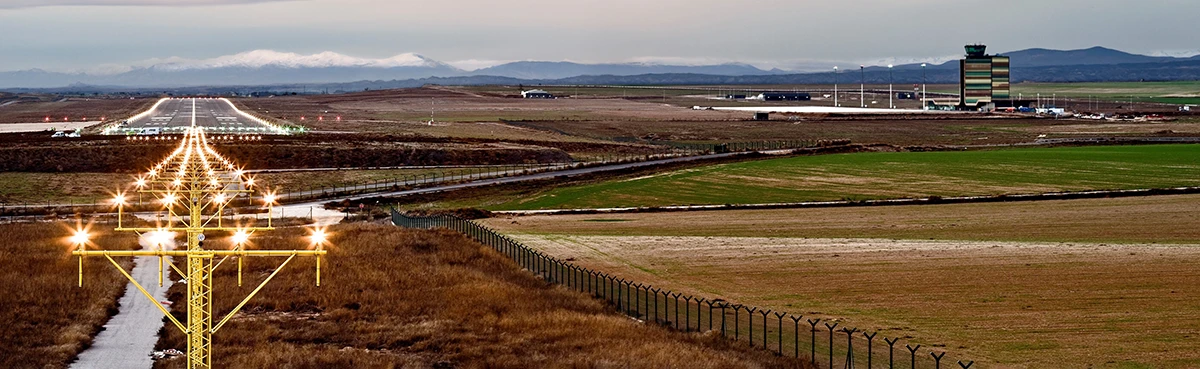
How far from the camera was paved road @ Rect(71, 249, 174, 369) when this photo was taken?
3316 centimetres

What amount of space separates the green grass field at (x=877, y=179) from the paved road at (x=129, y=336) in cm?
3946

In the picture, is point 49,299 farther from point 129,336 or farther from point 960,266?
point 960,266

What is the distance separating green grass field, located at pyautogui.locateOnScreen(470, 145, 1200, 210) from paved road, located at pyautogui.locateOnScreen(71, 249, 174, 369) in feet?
129

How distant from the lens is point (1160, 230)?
204 ft

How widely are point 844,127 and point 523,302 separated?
160181mm

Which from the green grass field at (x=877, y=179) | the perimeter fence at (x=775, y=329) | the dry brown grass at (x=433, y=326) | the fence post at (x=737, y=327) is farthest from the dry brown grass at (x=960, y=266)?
the green grass field at (x=877, y=179)

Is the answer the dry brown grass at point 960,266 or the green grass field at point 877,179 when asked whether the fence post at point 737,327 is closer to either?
the dry brown grass at point 960,266

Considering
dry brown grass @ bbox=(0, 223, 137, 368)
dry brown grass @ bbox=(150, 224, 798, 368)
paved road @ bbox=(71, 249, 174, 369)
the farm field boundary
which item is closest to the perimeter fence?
dry brown grass @ bbox=(150, 224, 798, 368)

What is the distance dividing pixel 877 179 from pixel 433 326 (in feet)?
208

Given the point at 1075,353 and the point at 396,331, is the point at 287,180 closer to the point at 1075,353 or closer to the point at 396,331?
the point at 396,331

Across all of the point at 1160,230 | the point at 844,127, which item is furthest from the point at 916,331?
the point at 844,127

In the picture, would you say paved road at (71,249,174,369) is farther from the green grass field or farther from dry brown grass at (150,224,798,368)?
the green grass field

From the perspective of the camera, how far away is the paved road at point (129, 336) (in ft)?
109

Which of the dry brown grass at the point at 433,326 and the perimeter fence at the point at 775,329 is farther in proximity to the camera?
the perimeter fence at the point at 775,329
